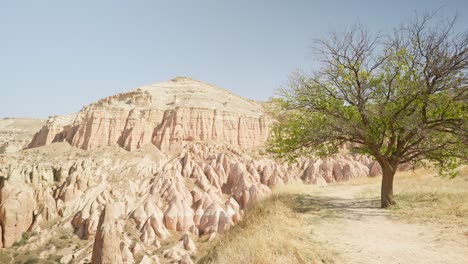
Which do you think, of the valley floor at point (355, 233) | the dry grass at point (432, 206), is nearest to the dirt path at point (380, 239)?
the valley floor at point (355, 233)

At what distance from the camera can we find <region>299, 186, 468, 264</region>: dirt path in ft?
22.0

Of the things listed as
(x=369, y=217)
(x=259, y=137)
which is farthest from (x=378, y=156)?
(x=259, y=137)

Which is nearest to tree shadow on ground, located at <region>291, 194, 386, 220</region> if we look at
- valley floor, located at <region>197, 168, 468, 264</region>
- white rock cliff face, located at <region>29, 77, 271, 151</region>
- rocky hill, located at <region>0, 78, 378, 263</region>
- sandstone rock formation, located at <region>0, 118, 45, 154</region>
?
valley floor, located at <region>197, 168, 468, 264</region>

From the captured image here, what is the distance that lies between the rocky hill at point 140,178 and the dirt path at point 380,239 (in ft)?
59.6

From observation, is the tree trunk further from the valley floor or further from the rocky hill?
the rocky hill

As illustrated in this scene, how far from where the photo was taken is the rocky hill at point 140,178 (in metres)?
33.2

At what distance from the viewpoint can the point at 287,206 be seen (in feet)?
37.4

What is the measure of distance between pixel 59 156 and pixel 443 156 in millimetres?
58510

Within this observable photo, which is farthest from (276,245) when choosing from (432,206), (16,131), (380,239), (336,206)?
(16,131)

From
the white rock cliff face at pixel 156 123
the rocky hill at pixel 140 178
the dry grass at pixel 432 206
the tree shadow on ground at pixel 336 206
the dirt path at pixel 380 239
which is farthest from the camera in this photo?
the white rock cliff face at pixel 156 123

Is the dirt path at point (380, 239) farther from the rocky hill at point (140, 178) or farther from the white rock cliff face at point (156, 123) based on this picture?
the white rock cliff face at point (156, 123)

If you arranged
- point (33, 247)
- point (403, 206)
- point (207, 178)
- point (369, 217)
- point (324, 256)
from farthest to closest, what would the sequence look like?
point (207, 178), point (33, 247), point (403, 206), point (369, 217), point (324, 256)

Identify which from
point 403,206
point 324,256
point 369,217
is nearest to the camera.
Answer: point 324,256

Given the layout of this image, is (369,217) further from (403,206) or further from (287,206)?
(287,206)
